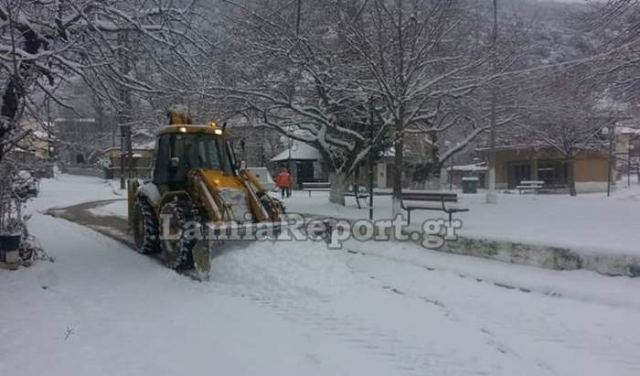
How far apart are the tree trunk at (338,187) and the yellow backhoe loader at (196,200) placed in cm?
986

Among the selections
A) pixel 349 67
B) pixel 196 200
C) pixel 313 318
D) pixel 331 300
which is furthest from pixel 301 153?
pixel 313 318

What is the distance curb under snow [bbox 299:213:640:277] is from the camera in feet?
29.1

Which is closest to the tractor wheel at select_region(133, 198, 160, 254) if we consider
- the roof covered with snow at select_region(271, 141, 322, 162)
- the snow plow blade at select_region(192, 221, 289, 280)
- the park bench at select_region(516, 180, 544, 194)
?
the snow plow blade at select_region(192, 221, 289, 280)

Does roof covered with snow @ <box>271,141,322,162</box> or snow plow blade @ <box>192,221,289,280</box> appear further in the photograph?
roof covered with snow @ <box>271,141,322,162</box>

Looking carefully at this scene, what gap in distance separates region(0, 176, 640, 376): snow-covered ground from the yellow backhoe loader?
420 millimetres

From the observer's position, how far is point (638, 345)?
20.9 ft

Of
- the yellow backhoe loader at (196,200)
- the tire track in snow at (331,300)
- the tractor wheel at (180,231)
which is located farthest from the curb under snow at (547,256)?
the tractor wheel at (180,231)

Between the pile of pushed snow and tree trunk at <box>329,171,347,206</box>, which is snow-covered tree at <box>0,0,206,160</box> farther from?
tree trunk at <box>329,171,347,206</box>

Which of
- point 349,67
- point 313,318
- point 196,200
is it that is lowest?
point 313,318

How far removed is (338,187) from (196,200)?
11.6 meters

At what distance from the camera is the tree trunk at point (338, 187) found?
2141 cm

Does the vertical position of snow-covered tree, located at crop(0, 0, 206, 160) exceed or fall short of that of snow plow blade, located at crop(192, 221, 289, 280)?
it exceeds it

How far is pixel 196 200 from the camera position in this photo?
34.3 ft

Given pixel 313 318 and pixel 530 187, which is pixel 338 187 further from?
pixel 530 187
